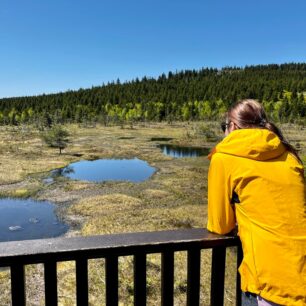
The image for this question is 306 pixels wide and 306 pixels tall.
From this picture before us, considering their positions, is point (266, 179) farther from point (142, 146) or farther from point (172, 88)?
point (172, 88)

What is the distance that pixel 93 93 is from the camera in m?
139

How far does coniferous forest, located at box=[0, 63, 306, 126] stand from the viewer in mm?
94375

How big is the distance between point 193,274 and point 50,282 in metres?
0.97

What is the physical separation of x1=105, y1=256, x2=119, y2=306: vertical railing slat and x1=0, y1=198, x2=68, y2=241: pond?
15.1 meters

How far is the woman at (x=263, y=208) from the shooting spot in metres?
2.22

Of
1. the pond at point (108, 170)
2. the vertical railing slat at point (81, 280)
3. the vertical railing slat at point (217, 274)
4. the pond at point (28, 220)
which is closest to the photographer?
the vertical railing slat at point (81, 280)

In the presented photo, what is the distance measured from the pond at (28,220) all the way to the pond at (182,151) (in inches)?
1003

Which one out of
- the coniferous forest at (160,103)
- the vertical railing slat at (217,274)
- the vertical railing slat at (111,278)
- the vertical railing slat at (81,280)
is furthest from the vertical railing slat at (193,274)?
the coniferous forest at (160,103)

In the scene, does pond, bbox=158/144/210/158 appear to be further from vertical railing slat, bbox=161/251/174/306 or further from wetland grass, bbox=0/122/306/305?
vertical railing slat, bbox=161/251/174/306

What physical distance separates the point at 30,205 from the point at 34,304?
1370cm

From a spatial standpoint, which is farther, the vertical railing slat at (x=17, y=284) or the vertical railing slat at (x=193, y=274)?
the vertical railing slat at (x=193, y=274)

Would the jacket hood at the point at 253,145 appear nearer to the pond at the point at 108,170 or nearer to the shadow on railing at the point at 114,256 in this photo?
the shadow on railing at the point at 114,256

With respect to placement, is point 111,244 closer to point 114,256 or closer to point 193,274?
point 114,256

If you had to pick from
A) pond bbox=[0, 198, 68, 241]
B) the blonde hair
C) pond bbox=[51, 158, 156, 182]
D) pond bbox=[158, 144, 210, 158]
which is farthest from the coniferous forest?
the blonde hair
